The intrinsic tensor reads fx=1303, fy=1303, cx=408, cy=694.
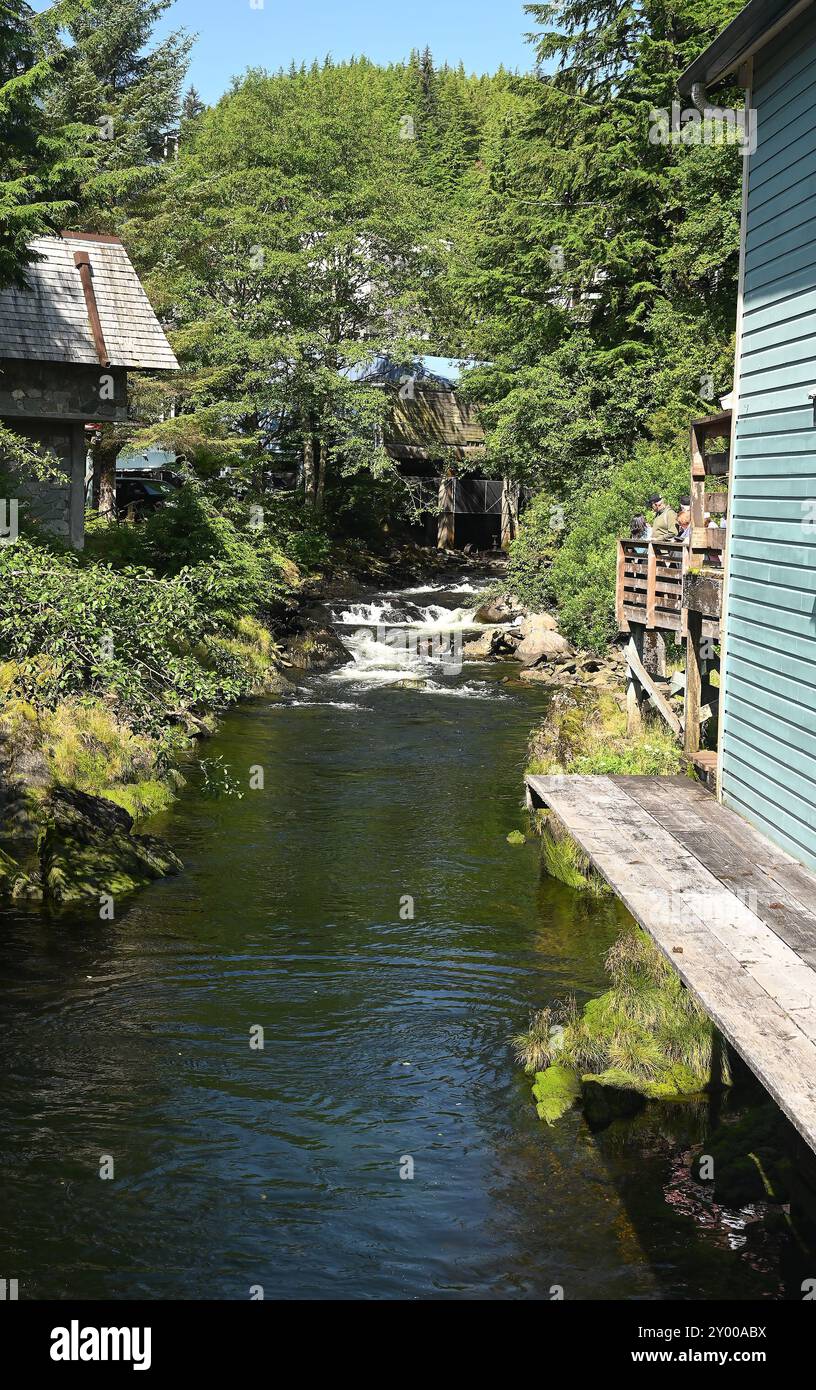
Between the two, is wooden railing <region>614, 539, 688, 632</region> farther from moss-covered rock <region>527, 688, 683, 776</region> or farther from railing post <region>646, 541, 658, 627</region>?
moss-covered rock <region>527, 688, 683, 776</region>

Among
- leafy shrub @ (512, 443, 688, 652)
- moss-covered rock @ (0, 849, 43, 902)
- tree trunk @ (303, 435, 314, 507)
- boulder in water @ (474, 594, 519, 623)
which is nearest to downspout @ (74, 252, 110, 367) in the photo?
leafy shrub @ (512, 443, 688, 652)

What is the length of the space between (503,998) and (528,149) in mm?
27058

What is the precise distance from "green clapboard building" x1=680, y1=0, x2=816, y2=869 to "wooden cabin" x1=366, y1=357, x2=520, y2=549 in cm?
3015

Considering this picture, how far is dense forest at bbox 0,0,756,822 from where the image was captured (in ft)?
88.8

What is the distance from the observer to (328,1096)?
31.3 ft

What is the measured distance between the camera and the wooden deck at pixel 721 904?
5.74m

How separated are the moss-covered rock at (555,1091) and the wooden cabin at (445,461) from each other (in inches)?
1250

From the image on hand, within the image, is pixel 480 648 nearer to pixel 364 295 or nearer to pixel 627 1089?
pixel 364 295

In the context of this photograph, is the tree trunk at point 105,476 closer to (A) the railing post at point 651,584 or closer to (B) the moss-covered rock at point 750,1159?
(A) the railing post at point 651,584

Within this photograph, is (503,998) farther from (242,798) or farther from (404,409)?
(404,409)

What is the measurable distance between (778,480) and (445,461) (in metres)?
34.2

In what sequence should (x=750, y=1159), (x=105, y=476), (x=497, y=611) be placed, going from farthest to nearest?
(x=497, y=611), (x=105, y=476), (x=750, y=1159)

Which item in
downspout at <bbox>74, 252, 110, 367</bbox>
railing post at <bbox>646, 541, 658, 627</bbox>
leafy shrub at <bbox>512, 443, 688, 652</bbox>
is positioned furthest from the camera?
leafy shrub at <bbox>512, 443, 688, 652</bbox>

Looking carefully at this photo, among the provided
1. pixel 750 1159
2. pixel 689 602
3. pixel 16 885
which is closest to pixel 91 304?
pixel 16 885
